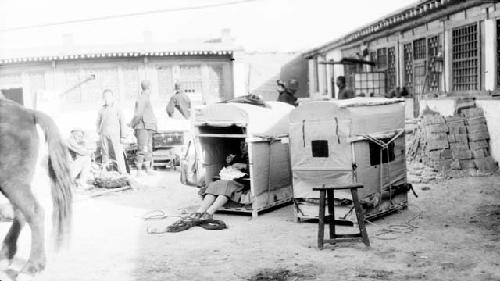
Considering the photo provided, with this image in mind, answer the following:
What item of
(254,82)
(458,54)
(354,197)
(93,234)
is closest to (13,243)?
(93,234)

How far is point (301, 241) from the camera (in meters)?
7.71

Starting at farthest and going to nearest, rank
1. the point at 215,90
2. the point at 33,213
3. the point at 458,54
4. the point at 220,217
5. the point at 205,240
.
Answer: the point at 215,90 → the point at 458,54 → the point at 220,217 → the point at 205,240 → the point at 33,213

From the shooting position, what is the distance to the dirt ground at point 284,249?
6.32 metres

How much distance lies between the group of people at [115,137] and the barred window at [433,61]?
7.03 meters

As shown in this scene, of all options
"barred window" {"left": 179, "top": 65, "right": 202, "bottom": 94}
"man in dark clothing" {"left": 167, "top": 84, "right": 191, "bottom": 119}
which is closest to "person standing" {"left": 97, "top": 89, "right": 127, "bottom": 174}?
"man in dark clothing" {"left": 167, "top": 84, "right": 191, "bottom": 119}

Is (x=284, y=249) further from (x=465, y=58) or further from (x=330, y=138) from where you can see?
(x=465, y=58)

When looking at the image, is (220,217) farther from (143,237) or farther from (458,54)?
(458,54)

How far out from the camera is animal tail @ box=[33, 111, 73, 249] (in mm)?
6891

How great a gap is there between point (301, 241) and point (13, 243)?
3.69 meters

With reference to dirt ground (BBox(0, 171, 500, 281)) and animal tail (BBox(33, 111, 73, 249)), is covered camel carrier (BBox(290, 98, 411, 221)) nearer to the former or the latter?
dirt ground (BBox(0, 171, 500, 281))

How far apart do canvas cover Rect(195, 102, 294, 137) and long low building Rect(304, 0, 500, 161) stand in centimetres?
554

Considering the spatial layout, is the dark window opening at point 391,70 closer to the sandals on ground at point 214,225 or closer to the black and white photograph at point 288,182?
the black and white photograph at point 288,182

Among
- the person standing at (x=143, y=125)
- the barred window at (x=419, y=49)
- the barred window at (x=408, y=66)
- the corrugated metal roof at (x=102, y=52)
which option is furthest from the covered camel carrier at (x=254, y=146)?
the corrugated metal roof at (x=102, y=52)

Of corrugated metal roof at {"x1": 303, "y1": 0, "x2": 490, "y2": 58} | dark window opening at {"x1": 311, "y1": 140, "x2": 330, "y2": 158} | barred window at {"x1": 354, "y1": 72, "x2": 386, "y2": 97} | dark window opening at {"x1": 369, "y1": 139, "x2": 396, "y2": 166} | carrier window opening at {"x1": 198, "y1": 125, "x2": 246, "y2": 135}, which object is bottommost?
dark window opening at {"x1": 369, "y1": 139, "x2": 396, "y2": 166}
